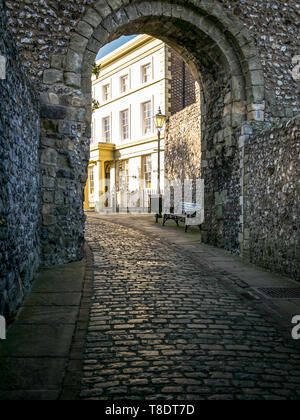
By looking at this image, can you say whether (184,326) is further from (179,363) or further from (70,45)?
(70,45)

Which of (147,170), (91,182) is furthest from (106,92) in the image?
(147,170)

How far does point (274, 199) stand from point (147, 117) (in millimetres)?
14680

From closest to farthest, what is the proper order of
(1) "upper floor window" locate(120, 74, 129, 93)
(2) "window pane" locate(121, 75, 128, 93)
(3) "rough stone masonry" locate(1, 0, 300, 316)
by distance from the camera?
(3) "rough stone masonry" locate(1, 0, 300, 316) < (1) "upper floor window" locate(120, 74, 129, 93) < (2) "window pane" locate(121, 75, 128, 93)

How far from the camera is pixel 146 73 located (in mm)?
19516

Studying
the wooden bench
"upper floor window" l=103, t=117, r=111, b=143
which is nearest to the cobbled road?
the wooden bench

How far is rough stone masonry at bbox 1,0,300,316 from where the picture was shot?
20.4ft

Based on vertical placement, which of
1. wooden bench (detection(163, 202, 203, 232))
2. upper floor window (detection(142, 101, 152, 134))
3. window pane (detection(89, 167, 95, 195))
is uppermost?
upper floor window (detection(142, 101, 152, 134))

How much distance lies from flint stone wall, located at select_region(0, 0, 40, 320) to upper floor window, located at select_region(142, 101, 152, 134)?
48.0ft

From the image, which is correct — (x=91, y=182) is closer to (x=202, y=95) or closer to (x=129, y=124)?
(x=129, y=124)

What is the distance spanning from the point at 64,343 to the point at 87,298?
51.3 inches

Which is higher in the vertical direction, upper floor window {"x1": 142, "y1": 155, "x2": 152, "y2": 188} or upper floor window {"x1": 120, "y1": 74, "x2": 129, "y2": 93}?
upper floor window {"x1": 120, "y1": 74, "x2": 129, "y2": 93}

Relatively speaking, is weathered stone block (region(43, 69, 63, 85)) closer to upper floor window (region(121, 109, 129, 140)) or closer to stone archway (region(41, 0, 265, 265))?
stone archway (region(41, 0, 265, 265))
